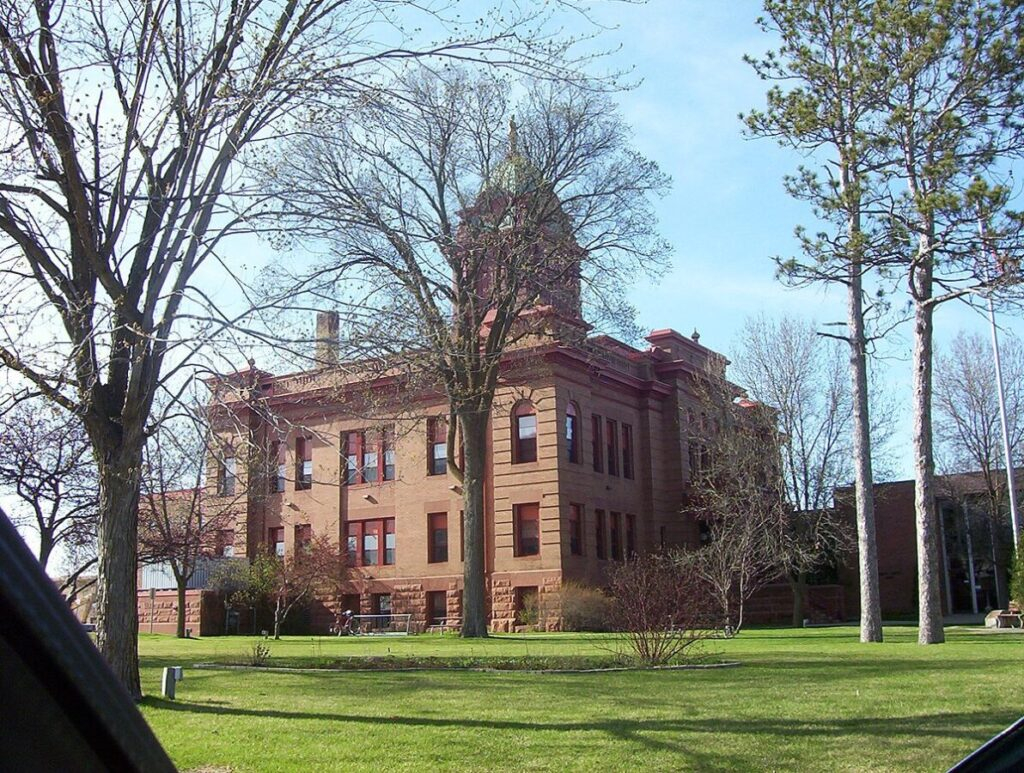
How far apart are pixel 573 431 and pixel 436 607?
8666 millimetres

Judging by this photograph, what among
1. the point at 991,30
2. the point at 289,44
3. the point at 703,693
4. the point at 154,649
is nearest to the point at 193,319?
the point at 289,44

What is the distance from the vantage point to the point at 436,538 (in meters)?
41.4

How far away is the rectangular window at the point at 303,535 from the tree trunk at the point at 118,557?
99.3ft

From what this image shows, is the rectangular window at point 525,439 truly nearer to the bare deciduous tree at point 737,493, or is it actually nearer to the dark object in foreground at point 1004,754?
the bare deciduous tree at point 737,493

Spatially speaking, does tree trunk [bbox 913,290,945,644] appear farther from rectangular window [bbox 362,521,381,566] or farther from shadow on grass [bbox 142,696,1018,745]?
rectangular window [bbox 362,521,381,566]

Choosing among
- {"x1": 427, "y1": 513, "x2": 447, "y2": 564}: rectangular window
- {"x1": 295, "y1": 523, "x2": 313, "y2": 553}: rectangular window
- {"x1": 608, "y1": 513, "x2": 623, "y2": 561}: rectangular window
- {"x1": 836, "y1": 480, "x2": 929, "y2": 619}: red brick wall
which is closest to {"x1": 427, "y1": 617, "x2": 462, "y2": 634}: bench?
{"x1": 427, "y1": 513, "x2": 447, "y2": 564}: rectangular window

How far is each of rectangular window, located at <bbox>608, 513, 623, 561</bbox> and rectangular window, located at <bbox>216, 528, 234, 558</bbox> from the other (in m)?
15.2

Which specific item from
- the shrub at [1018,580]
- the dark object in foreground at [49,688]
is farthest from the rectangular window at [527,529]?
the dark object in foreground at [49,688]

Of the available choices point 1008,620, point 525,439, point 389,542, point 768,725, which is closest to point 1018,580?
point 1008,620

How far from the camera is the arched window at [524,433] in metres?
39.6

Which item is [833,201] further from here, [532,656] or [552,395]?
[552,395]

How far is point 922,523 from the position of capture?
21906 millimetres

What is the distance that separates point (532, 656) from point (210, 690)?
265 inches

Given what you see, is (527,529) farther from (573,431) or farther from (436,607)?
(436,607)
